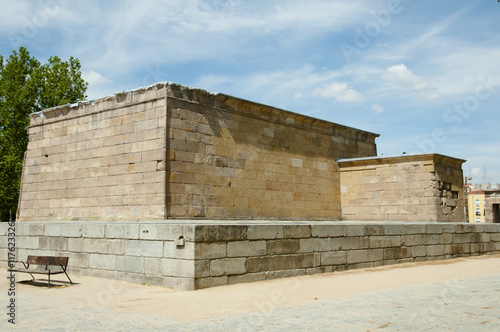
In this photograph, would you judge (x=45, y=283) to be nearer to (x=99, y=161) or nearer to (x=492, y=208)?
(x=99, y=161)

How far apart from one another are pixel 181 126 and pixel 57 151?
17.5 ft

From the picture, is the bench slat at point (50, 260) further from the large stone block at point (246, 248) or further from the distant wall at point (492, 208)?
the distant wall at point (492, 208)

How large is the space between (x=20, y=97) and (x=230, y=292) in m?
23.7

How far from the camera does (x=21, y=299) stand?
7.65 metres

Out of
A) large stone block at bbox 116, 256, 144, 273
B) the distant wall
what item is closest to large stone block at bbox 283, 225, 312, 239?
large stone block at bbox 116, 256, 144, 273

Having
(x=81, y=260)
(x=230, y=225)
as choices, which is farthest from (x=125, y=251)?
(x=230, y=225)

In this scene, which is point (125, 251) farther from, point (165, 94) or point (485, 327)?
point (485, 327)

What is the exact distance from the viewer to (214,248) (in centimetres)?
828

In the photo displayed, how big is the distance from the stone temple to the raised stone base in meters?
0.03

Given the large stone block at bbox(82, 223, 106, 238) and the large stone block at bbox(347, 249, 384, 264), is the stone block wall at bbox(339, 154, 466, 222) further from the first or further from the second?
the large stone block at bbox(82, 223, 106, 238)

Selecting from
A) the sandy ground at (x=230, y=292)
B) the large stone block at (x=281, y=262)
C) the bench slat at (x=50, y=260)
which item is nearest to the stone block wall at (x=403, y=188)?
the sandy ground at (x=230, y=292)

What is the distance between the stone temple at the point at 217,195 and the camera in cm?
891

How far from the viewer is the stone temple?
8906 mm

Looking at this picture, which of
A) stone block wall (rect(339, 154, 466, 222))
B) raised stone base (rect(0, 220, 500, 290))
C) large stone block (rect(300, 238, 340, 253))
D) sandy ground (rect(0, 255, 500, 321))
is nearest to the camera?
sandy ground (rect(0, 255, 500, 321))
